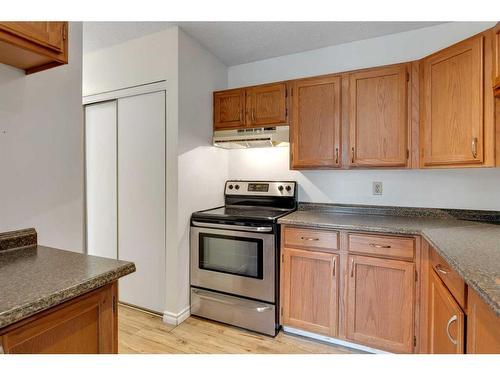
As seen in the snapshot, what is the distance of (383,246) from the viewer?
1.83 m

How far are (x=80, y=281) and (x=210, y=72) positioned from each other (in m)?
2.24

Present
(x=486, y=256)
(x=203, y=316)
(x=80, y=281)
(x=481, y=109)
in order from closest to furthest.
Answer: (x=80, y=281), (x=486, y=256), (x=481, y=109), (x=203, y=316)

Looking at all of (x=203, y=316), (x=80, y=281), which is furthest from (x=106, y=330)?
(x=203, y=316)

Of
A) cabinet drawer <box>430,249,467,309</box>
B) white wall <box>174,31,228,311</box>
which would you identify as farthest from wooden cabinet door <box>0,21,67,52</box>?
cabinet drawer <box>430,249,467,309</box>

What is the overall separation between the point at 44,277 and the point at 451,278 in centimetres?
166

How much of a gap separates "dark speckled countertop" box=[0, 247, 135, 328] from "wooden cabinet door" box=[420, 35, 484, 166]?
6.45 ft

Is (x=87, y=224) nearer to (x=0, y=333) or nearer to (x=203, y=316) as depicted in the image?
(x=203, y=316)

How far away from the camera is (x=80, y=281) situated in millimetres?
877

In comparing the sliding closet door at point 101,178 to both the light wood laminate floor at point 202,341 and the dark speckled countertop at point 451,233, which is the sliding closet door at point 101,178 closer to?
the light wood laminate floor at point 202,341

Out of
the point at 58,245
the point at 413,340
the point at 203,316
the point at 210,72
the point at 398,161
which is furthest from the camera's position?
the point at 210,72

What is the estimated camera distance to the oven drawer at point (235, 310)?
83.9 inches

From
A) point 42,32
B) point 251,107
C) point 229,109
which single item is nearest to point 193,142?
point 229,109

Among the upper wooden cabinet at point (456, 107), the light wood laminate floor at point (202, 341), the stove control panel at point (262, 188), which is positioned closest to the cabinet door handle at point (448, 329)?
the light wood laminate floor at point (202, 341)

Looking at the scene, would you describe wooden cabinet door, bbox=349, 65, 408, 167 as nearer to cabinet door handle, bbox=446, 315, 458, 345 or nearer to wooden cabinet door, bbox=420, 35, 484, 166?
wooden cabinet door, bbox=420, 35, 484, 166
